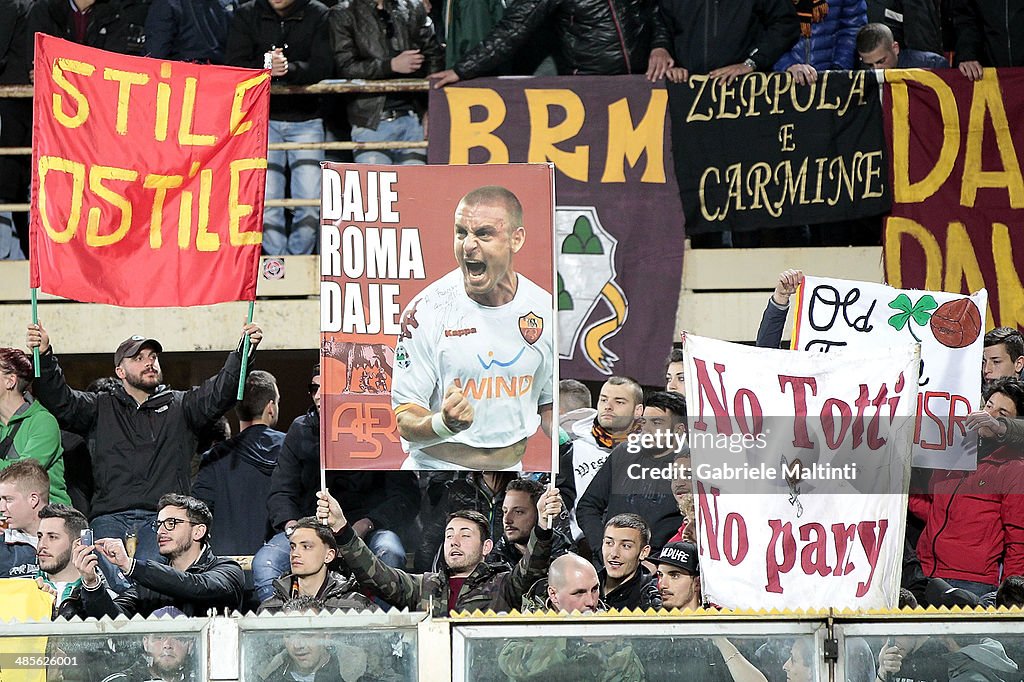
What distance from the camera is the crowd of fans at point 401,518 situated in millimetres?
6996

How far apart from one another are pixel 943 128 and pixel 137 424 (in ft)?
18.0

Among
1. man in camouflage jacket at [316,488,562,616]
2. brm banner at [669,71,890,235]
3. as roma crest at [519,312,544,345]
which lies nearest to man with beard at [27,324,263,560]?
man in camouflage jacket at [316,488,562,616]

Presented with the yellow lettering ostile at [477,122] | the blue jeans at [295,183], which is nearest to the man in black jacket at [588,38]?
the yellow lettering ostile at [477,122]

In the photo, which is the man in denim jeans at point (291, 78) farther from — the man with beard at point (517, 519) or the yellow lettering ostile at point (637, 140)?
the man with beard at point (517, 519)

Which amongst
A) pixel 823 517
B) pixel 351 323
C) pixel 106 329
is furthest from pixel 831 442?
pixel 106 329

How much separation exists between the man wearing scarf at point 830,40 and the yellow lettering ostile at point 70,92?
4556 millimetres

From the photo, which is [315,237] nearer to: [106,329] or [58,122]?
[106,329]

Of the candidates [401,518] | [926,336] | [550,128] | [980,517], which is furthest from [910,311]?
[550,128]

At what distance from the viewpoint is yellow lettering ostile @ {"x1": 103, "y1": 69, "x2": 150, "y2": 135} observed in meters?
8.30

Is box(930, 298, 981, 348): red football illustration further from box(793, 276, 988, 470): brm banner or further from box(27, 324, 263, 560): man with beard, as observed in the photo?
box(27, 324, 263, 560): man with beard

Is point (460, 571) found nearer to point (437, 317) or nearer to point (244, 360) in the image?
point (437, 317)

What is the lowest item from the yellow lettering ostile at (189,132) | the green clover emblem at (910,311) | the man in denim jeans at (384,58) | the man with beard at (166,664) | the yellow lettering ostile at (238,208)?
the man with beard at (166,664)

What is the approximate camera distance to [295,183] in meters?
11.0

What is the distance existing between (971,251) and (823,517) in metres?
4.19
